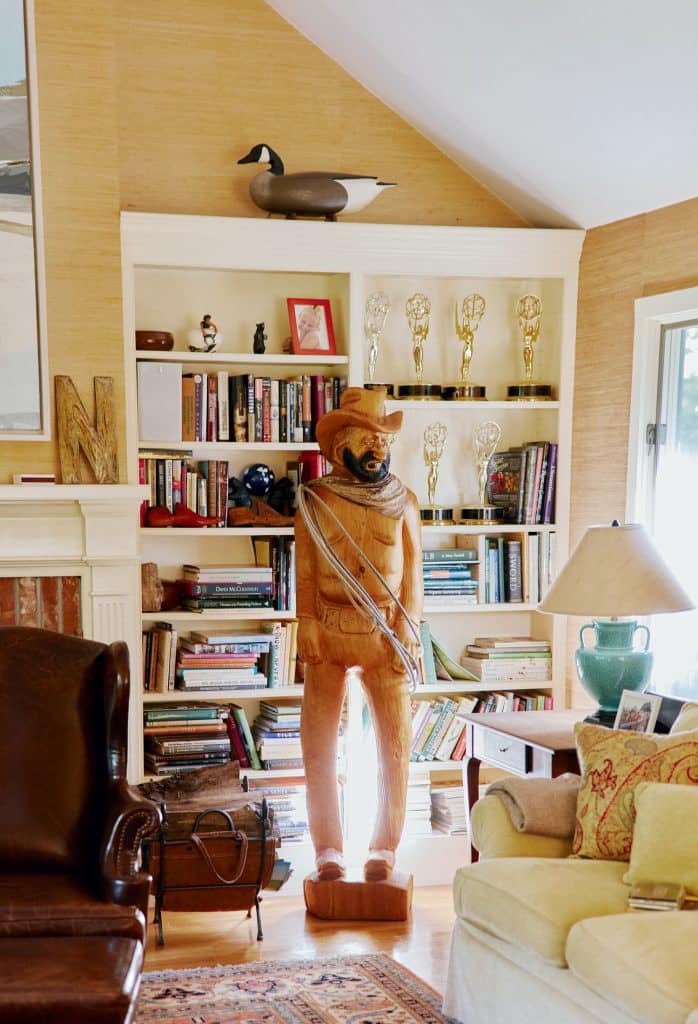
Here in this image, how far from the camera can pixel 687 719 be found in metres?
3.19

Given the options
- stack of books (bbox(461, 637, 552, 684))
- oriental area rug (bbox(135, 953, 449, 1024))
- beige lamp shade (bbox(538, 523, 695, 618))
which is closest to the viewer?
oriental area rug (bbox(135, 953, 449, 1024))

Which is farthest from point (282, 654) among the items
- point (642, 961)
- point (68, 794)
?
point (642, 961)

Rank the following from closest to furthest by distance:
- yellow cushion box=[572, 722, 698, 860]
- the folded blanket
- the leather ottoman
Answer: the leather ottoman
yellow cushion box=[572, 722, 698, 860]
the folded blanket

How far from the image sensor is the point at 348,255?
176 inches

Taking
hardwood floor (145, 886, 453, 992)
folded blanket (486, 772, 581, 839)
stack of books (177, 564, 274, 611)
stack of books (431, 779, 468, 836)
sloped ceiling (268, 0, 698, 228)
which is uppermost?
sloped ceiling (268, 0, 698, 228)

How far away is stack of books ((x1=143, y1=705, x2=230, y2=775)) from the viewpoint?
4395mm

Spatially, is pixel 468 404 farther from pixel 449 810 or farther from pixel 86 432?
pixel 449 810

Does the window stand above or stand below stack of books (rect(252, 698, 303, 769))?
above

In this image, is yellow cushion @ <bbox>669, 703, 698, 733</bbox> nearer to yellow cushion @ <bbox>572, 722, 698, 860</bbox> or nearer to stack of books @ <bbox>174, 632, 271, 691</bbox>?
yellow cushion @ <bbox>572, 722, 698, 860</bbox>

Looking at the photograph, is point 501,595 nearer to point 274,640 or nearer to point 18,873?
point 274,640

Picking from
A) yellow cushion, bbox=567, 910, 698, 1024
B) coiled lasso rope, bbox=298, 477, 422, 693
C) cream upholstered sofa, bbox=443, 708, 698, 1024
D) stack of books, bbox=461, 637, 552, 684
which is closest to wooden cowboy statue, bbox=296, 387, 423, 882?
coiled lasso rope, bbox=298, 477, 422, 693

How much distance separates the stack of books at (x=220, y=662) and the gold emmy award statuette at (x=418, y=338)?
1.07 meters

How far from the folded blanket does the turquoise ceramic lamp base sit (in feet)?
1.91

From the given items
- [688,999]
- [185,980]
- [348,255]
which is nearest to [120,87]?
[348,255]
